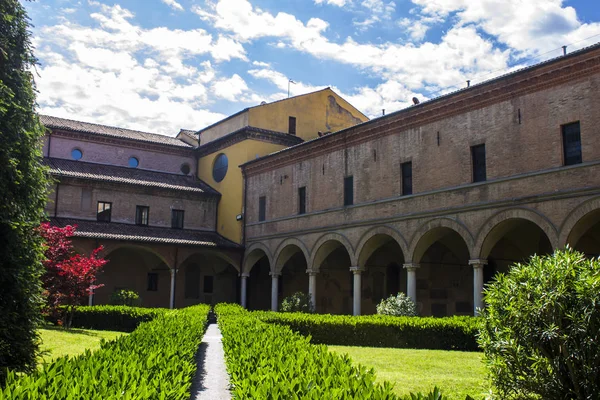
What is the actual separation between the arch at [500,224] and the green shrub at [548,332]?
9.38 m

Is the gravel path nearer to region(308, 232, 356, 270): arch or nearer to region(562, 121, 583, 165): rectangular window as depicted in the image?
region(308, 232, 356, 270): arch

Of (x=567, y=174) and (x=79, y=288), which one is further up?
(x=567, y=174)

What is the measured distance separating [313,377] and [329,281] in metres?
25.3

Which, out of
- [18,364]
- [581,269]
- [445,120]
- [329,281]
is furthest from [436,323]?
[329,281]

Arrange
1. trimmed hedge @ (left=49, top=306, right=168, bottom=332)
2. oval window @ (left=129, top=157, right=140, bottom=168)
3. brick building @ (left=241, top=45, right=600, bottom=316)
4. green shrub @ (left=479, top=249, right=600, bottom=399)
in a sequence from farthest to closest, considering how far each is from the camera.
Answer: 1. oval window @ (left=129, top=157, right=140, bottom=168)
2. trimmed hedge @ (left=49, top=306, right=168, bottom=332)
3. brick building @ (left=241, top=45, right=600, bottom=316)
4. green shrub @ (left=479, top=249, right=600, bottom=399)

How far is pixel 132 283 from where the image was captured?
104 ft

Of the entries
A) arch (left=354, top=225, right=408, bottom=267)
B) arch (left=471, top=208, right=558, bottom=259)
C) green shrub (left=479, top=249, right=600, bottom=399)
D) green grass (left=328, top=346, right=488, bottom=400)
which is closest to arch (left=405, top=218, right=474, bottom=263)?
arch (left=354, top=225, right=408, bottom=267)

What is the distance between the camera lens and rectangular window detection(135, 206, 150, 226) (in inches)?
1243

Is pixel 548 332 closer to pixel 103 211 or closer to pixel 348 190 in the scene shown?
pixel 348 190

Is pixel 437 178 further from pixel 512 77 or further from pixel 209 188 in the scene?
pixel 209 188

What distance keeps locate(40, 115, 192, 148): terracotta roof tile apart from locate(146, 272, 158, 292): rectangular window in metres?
7.71

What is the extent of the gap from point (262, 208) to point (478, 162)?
13642 mm

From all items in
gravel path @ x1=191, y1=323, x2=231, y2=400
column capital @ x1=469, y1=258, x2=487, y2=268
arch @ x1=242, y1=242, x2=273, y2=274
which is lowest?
gravel path @ x1=191, y1=323, x2=231, y2=400

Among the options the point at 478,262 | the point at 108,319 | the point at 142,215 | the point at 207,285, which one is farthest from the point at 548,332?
the point at 207,285
